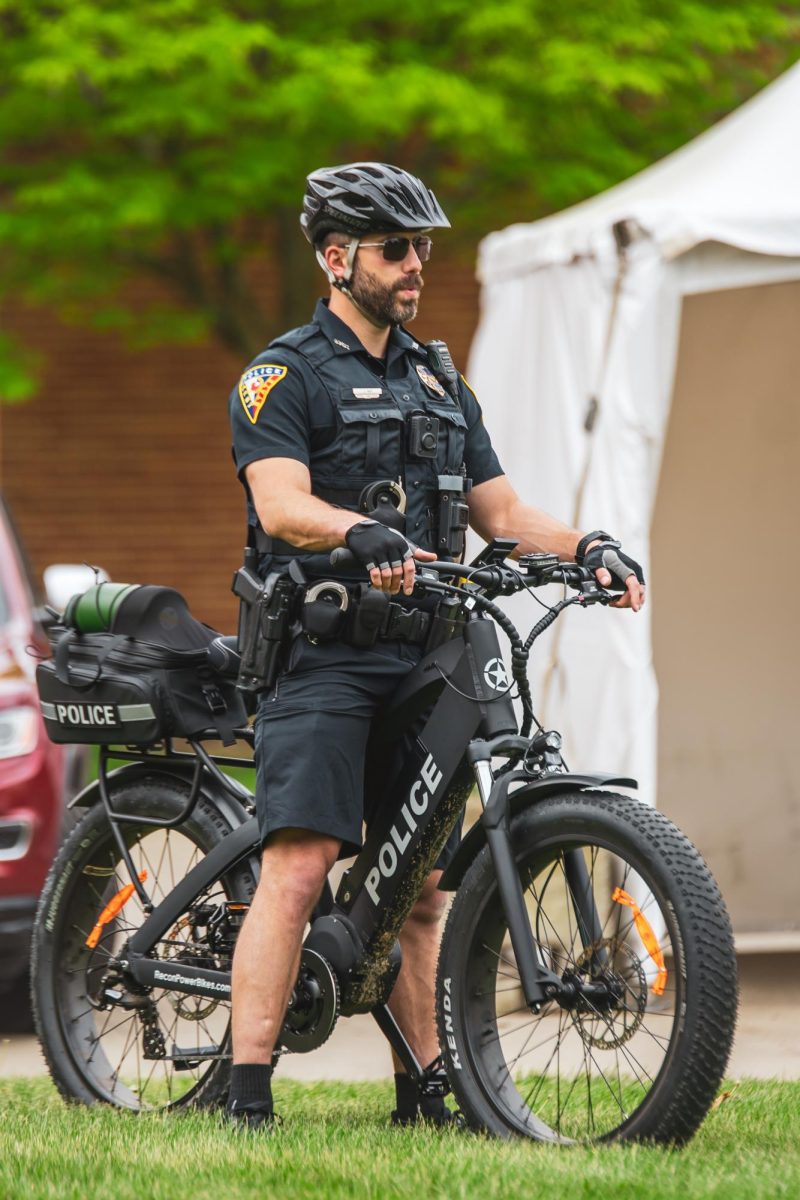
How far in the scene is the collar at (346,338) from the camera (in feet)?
14.0

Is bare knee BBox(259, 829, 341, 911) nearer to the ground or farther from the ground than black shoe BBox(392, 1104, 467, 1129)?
farther from the ground

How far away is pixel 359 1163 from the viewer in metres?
3.81

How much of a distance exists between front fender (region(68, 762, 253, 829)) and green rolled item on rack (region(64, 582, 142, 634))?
347mm

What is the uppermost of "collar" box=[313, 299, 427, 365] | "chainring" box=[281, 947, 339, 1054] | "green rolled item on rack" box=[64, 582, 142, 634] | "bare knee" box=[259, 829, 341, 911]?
"collar" box=[313, 299, 427, 365]

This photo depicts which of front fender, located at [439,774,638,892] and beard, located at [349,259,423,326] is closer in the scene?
front fender, located at [439,774,638,892]

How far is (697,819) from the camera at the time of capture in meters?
8.11

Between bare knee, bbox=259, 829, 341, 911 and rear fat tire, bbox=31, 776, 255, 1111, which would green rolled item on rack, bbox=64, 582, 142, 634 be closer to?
rear fat tire, bbox=31, 776, 255, 1111

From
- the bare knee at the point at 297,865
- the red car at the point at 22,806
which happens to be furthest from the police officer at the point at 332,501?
the red car at the point at 22,806

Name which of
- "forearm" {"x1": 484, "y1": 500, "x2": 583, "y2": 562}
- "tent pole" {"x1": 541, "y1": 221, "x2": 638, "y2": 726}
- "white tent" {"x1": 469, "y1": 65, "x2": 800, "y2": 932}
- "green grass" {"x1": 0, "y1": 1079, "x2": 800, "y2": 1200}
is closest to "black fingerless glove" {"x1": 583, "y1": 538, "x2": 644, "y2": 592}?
"forearm" {"x1": 484, "y1": 500, "x2": 583, "y2": 562}

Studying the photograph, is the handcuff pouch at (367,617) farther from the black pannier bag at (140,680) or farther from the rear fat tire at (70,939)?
the rear fat tire at (70,939)

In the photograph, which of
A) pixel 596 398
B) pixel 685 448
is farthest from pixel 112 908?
pixel 685 448

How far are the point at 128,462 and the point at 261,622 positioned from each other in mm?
14075

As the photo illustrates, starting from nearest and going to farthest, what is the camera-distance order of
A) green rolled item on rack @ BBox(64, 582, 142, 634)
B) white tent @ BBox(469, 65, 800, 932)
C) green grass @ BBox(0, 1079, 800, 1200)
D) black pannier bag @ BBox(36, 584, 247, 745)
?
green grass @ BBox(0, 1079, 800, 1200) < black pannier bag @ BBox(36, 584, 247, 745) < green rolled item on rack @ BBox(64, 582, 142, 634) < white tent @ BBox(469, 65, 800, 932)

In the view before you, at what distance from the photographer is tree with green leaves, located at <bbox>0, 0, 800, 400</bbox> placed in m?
11.8
